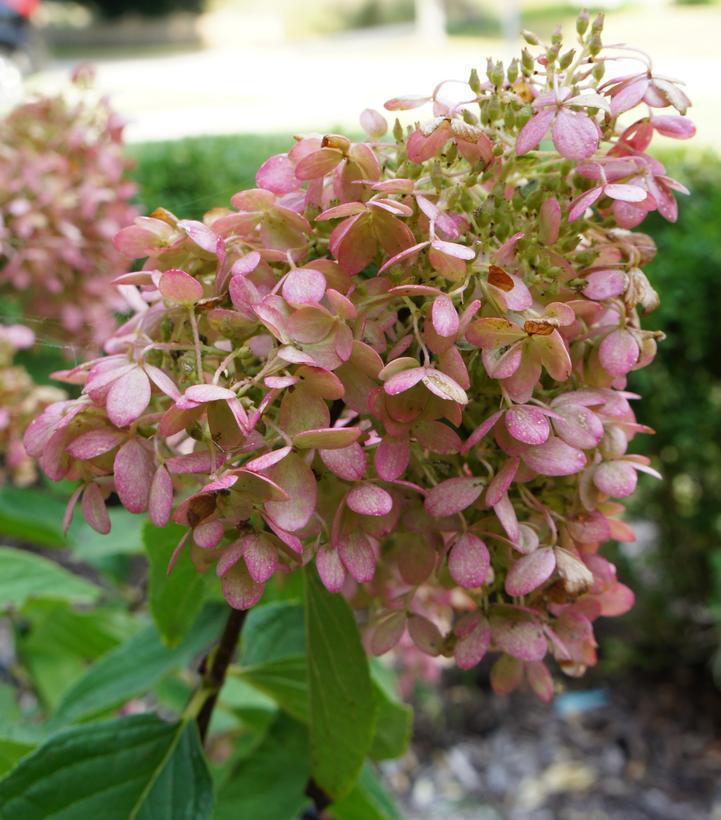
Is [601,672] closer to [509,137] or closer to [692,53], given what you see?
[509,137]

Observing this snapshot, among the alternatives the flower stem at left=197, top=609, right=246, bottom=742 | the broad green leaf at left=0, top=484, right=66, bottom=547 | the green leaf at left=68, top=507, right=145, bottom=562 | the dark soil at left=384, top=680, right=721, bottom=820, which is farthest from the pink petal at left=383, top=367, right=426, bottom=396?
the dark soil at left=384, top=680, right=721, bottom=820

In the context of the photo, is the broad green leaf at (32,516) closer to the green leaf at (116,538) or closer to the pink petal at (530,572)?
the green leaf at (116,538)

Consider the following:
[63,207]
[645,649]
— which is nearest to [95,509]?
[63,207]

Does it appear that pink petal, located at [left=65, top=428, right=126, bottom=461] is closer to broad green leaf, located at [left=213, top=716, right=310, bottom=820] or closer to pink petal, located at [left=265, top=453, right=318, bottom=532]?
pink petal, located at [left=265, top=453, right=318, bottom=532]

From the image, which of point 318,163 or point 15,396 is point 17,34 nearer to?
point 15,396

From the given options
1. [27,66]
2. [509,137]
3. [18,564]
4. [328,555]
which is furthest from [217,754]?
[27,66]

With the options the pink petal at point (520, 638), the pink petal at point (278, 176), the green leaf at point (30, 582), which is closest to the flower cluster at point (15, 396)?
the green leaf at point (30, 582)
